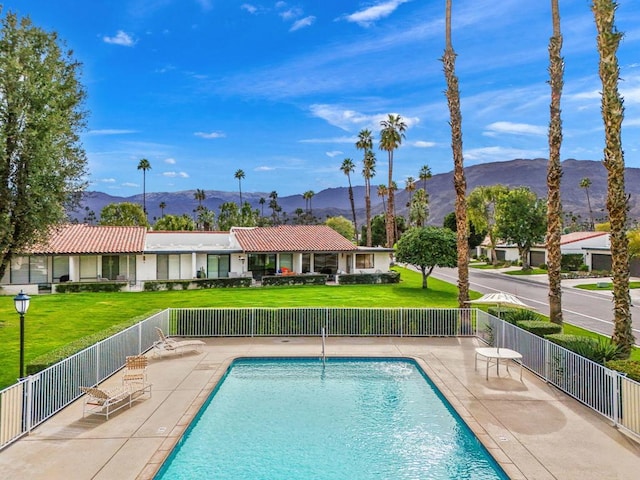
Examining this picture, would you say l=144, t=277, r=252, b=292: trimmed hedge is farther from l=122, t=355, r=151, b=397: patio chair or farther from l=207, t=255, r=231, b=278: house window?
l=122, t=355, r=151, b=397: patio chair

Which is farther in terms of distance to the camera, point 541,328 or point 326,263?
point 326,263

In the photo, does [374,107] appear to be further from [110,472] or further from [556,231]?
[110,472]

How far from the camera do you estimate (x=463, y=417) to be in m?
10.9

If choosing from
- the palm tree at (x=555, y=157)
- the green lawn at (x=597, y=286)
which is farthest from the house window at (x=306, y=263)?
the palm tree at (x=555, y=157)

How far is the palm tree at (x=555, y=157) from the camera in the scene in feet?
59.8

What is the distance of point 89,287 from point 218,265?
10232 mm

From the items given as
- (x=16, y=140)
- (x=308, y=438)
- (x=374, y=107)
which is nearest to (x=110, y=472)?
(x=308, y=438)

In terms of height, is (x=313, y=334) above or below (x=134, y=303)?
below

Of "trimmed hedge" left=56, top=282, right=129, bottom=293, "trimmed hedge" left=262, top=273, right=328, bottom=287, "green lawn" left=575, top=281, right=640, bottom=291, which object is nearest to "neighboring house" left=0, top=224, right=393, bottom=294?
"trimmed hedge" left=56, top=282, right=129, bottom=293

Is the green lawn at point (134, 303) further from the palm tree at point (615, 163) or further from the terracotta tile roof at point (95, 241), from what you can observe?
the terracotta tile roof at point (95, 241)

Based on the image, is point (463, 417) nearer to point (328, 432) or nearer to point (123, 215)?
point (328, 432)

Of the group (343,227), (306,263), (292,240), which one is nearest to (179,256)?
(292,240)

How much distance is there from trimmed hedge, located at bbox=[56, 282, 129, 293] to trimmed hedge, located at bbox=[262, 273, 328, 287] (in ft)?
34.1

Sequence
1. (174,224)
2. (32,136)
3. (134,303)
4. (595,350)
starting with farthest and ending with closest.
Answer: (174,224) < (134,303) < (32,136) < (595,350)
